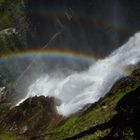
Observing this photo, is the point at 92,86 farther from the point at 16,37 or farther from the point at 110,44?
the point at 16,37

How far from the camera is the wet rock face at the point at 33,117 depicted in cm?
4865

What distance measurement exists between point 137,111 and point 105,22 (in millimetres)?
55093

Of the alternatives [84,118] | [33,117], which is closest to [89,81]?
[33,117]

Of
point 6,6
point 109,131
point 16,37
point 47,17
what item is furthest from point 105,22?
point 109,131

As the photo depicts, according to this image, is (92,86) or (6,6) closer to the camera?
(92,86)

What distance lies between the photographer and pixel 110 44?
237 ft

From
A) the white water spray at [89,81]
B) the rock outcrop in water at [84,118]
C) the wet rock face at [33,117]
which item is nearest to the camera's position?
the rock outcrop in water at [84,118]

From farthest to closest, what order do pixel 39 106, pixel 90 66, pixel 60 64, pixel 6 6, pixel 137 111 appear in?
pixel 6 6, pixel 60 64, pixel 90 66, pixel 39 106, pixel 137 111

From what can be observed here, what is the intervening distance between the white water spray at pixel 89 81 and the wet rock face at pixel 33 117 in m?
1.61

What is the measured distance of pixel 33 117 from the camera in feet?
168

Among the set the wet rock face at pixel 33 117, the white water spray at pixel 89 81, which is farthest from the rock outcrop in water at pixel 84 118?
the white water spray at pixel 89 81

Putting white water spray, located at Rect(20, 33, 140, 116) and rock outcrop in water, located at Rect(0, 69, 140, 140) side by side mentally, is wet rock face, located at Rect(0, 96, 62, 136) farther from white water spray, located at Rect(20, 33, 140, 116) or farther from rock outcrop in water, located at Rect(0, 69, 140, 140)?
white water spray, located at Rect(20, 33, 140, 116)

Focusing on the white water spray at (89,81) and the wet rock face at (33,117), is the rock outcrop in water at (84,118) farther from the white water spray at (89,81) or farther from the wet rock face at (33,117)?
the white water spray at (89,81)

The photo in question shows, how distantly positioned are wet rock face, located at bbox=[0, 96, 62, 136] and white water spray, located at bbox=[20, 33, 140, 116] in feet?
5.30
